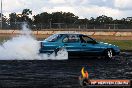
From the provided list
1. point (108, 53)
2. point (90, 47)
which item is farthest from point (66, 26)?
point (90, 47)

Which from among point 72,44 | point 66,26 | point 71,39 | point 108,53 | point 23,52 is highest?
point 66,26

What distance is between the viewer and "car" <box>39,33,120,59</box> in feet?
85.0

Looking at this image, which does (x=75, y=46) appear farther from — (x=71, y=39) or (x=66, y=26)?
(x=66, y=26)

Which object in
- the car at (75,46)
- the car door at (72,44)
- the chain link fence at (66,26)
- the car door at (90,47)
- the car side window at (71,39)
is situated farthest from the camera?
the chain link fence at (66,26)

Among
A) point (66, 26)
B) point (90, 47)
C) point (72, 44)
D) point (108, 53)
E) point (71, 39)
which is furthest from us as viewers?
point (66, 26)

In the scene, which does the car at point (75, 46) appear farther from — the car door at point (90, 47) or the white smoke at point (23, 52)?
the white smoke at point (23, 52)

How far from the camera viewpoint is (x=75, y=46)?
2645 cm

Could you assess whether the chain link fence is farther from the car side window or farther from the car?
the car side window

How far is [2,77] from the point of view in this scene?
1641 cm

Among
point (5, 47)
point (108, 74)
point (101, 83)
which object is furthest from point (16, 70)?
point (101, 83)

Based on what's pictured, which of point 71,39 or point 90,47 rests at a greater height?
point 71,39

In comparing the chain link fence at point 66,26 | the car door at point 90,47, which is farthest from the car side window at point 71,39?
the chain link fence at point 66,26

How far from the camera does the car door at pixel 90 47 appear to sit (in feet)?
87.6

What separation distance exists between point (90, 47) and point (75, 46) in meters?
0.91
